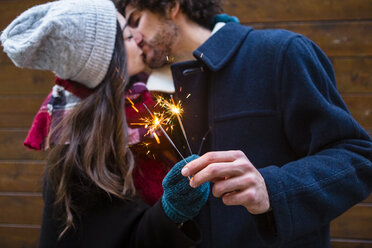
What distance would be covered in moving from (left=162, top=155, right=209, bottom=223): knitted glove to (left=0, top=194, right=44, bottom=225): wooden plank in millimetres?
1739

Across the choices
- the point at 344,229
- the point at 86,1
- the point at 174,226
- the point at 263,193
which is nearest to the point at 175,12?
the point at 86,1

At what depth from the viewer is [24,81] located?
233cm

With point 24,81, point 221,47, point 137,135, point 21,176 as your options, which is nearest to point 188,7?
point 221,47

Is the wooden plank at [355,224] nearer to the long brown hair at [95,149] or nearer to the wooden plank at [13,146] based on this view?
the long brown hair at [95,149]

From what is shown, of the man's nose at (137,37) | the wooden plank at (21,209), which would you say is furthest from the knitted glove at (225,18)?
the wooden plank at (21,209)

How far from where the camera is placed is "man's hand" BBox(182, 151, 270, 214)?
598mm

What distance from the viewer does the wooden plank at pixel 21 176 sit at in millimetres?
2324

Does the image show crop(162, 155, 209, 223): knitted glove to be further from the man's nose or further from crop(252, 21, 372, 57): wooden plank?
crop(252, 21, 372, 57): wooden plank

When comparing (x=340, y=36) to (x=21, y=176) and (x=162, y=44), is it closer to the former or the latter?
(x=162, y=44)

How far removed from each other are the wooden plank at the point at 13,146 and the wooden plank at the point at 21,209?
283 mm

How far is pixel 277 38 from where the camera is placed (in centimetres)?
102

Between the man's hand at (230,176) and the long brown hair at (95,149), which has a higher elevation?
the man's hand at (230,176)

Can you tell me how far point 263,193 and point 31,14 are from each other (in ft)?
3.41

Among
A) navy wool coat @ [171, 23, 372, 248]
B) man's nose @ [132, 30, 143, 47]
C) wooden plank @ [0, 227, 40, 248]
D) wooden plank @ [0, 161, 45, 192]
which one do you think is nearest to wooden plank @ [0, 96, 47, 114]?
wooden plank @ [0, 161, 45, 192]
